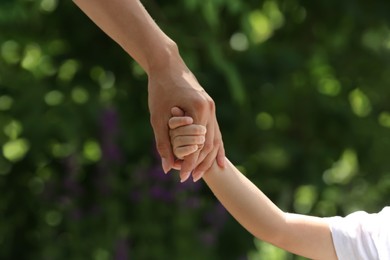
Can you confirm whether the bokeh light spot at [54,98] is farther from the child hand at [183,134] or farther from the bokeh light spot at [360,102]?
the child hand at [183,134]

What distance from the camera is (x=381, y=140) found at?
3.77 m

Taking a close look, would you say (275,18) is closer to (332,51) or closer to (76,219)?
(332,51)

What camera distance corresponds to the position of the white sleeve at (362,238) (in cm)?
203

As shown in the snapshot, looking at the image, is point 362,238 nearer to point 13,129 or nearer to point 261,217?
point 261,217

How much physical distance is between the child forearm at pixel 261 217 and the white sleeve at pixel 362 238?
0.03 metres

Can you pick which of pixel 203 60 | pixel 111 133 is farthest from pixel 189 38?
pixel 111 133

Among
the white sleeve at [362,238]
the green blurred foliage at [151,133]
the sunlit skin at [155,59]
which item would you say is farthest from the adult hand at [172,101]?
the green blurred foliage at [151,133]

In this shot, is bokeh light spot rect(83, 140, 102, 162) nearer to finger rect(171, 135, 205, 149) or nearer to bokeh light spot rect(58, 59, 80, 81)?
bokeh light spot rect(58, 59, 80, 81)

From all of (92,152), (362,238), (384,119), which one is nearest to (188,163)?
(362,238)

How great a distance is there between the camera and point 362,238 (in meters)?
2.06

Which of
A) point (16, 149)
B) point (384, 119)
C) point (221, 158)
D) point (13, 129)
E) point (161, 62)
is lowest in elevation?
point (384, 119)

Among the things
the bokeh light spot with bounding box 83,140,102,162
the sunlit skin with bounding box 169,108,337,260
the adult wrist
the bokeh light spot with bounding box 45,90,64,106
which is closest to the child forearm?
the sunlit skin with bounding box 169,108,337,260

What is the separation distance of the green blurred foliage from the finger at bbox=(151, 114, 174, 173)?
1.55m

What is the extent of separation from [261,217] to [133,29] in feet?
1.44
